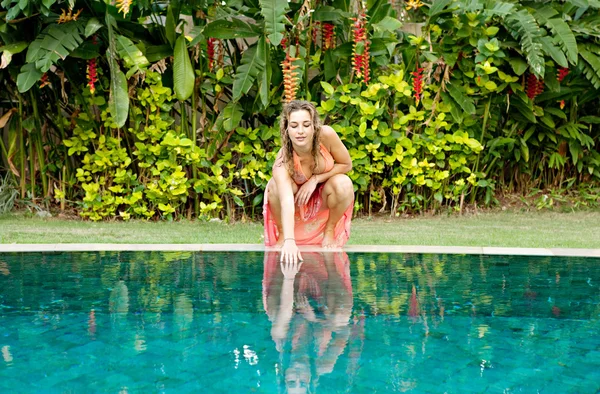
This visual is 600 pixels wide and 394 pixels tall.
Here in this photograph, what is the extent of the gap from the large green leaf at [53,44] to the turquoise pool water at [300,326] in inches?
101

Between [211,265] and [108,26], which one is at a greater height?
[108,26]

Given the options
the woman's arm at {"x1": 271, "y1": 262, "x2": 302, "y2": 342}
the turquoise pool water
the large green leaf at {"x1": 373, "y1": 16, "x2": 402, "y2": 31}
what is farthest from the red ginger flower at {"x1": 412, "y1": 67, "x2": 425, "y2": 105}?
the woman's arm at {"x1": 271, "y1": 262, "x2": 302, "y2": 342}

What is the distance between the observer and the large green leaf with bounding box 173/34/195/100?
6613 millimetres

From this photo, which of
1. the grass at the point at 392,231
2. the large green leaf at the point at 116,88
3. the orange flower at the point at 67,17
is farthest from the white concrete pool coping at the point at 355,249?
the orange flower at the point at 67,17

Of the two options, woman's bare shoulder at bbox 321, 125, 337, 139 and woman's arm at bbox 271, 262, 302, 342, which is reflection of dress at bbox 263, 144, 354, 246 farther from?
woman's arm at bbox 271, 262, 302, 342

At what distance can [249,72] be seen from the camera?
6621mm

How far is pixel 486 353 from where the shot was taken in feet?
8.00

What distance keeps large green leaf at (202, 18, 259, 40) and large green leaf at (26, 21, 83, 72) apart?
112cm

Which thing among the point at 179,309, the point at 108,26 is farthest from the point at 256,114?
the point at 179,309

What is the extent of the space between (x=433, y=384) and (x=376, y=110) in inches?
208

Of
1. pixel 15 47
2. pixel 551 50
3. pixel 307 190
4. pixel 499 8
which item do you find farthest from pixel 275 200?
pixel 551 50

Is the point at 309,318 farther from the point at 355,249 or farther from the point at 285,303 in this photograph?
the point at 355,249

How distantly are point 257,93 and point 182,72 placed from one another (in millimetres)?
763

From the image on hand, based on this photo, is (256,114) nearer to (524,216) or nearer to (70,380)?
(524,216)
